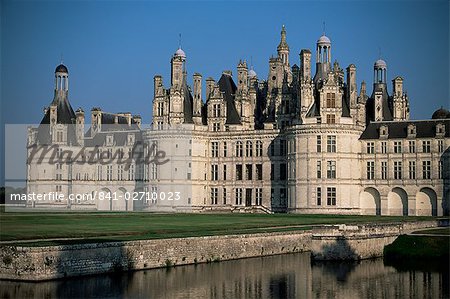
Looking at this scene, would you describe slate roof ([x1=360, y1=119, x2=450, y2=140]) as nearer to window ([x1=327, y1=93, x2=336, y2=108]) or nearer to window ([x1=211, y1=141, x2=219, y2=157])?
window ([x1=327, y1=93, x2=336, y2=108])

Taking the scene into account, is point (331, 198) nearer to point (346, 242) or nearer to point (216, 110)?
point (216, 110)

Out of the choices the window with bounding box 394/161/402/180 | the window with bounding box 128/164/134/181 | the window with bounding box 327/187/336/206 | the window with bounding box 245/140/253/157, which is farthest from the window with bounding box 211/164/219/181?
the window with bounding box 394/161/402/180

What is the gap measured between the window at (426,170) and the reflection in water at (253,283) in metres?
28.5

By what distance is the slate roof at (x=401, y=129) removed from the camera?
2569 inches

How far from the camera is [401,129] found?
66.9 m

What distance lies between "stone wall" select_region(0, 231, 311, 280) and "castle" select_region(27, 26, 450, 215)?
2530 centimetres

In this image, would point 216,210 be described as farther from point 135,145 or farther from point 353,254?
point 353,254

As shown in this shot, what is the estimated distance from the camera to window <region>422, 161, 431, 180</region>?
65.3m

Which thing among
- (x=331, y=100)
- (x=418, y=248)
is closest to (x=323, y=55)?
(x=331, y=100)

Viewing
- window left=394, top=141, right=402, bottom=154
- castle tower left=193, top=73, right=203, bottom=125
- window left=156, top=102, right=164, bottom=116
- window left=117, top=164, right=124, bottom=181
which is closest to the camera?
window left=394, top=141, right=402, bottom=154

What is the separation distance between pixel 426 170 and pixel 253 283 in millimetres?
36299

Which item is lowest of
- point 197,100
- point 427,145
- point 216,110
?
point 427,145

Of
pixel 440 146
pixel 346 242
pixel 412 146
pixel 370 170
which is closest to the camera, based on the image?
pixel 346 242

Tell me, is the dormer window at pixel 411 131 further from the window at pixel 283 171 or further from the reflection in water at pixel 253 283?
the reflection in water at pixel 253 283
